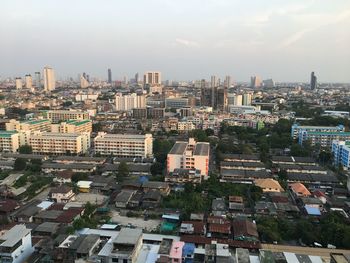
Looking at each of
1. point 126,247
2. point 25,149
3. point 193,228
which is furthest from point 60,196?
point 25,149

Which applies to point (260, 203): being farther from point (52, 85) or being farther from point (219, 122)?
point (52, 85)

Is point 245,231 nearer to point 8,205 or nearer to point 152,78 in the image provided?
point 8,205

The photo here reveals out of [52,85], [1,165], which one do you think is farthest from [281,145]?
[52,85]

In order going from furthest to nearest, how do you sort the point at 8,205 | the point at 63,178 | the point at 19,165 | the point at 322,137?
the point at 322,137 → the point at 19,165 → the point at 63,178 → the point at 8,205

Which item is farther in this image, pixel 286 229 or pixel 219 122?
pixel 219 122

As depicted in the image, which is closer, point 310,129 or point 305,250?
point 305,250

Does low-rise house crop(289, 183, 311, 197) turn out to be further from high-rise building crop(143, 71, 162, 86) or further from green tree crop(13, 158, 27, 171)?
high-rise building crop(143, 71, 162, 86)

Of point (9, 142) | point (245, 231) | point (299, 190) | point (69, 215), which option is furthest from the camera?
point (9, 142)
